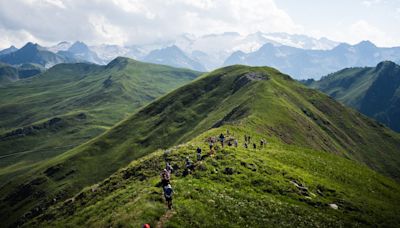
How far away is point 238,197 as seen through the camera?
38406mm

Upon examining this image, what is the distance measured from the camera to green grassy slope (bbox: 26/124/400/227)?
33.8 metres

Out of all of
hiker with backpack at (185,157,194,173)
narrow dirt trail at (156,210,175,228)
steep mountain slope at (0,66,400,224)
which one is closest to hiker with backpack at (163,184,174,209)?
narrow dirt trail at (156,210,175,228)

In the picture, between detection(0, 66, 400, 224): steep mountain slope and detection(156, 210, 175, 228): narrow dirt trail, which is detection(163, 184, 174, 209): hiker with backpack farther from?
detection(0, 66, 400, 224): steep mountain slope

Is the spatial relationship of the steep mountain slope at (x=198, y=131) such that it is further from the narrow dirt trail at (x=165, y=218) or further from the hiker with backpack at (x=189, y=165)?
the narrow dirt trail at (x=165, y=218)

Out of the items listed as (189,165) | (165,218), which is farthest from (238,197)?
(165,218)

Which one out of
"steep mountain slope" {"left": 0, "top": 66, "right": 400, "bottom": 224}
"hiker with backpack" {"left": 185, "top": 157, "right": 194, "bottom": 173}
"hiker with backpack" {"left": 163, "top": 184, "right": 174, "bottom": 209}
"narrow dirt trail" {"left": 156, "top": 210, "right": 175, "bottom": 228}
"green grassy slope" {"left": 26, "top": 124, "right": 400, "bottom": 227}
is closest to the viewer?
"narrow dirt trail" {"left": 156, "top": 210, "right": 175, "bottom": 228}

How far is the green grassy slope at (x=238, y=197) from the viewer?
111 feet

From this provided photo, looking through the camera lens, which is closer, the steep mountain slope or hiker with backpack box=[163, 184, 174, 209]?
hiker with backpack box=[163, 184, 174, 209]

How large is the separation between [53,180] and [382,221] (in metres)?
176

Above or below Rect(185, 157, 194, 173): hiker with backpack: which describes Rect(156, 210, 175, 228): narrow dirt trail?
below

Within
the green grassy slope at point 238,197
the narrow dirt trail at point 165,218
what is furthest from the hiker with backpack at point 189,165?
the narrow dirt trail at point 165,218

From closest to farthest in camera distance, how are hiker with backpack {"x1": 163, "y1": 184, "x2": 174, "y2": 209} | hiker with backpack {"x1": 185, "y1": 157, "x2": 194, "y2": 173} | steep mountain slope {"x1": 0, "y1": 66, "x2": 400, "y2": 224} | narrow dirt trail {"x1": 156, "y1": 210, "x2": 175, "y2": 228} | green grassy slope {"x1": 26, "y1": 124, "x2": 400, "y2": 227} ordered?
narrow dirt trail {"x1": 156, "y1": 210, "x2": 175, "y2": 228}, hiker with backpack {"x1": 163, "y1": 184, "x2": 174, "y2": 209}, green grassy slope {"x1": 26, "y1": 124, "x2": 400, "y2": 227}, hiker with backpack {"x1": 185, "y1": 157, "x2": 194, "y2": 173}, steep mountain slope {"x1": 0, "y1": 66, "x2": 400, "y2": 224}

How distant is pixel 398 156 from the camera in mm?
187750

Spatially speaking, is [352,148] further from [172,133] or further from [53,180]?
[53,180]
